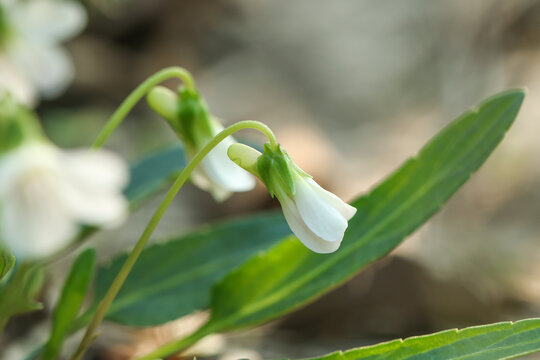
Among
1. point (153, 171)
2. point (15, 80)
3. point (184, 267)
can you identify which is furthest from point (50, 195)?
point (15, 80)

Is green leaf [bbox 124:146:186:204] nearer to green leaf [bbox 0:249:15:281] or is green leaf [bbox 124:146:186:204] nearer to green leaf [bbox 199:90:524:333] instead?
green leaf [bbox 199:90:524:333]

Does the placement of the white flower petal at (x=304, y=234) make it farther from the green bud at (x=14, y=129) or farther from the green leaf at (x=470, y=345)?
the green bud at (x=14, y=129)

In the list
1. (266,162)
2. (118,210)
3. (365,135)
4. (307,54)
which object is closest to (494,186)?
(365,135)

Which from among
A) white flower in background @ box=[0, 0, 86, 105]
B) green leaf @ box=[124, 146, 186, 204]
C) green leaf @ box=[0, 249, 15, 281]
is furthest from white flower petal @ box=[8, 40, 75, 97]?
green leaf @ box=[0, 249, 15, 281]

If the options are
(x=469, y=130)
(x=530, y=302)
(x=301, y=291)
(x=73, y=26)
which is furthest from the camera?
(x=530, y=302)

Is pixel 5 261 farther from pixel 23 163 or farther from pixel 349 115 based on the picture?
pixel 349 115

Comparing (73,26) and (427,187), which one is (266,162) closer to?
(427,187)
